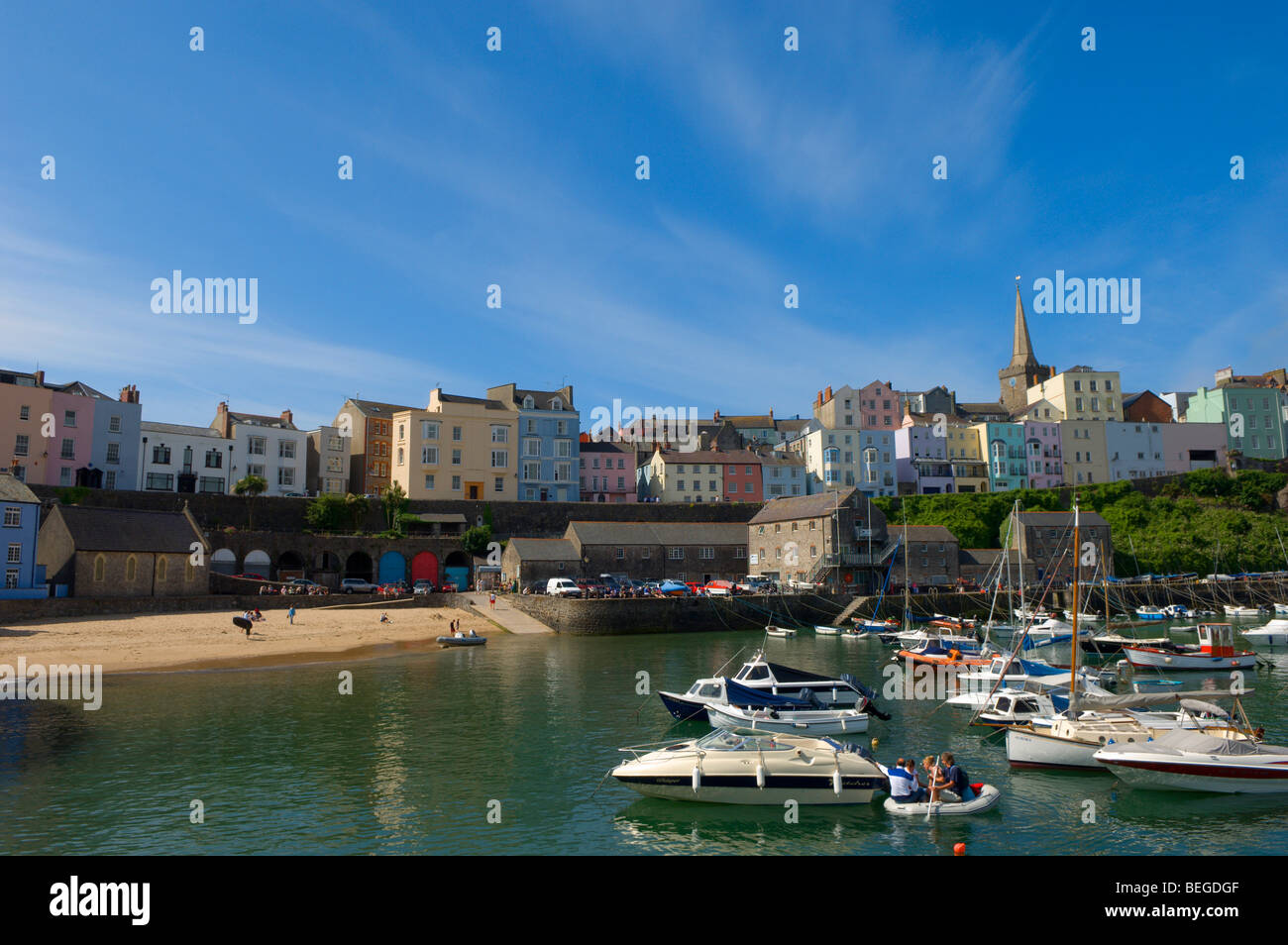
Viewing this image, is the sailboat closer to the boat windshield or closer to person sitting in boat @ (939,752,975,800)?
person sitting in boat @ (939,752,975,800)

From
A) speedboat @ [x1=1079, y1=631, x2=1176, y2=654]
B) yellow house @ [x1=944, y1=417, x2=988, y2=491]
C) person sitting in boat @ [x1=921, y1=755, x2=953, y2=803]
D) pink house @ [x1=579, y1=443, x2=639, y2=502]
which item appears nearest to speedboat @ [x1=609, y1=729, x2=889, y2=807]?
person sitting in boat @ [x1=921, y1=755, x2=953, y2=803]

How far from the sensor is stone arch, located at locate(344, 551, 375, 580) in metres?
74.0

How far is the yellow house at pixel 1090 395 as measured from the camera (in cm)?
10994

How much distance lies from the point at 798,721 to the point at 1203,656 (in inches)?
1099

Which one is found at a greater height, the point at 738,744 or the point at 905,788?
the point at 738,744

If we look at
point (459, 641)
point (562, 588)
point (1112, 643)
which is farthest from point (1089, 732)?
point (562, 588)

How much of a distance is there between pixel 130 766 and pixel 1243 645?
60.1m

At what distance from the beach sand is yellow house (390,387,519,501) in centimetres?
2687

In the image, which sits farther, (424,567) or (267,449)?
(267,449)

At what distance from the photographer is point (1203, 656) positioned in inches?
1625

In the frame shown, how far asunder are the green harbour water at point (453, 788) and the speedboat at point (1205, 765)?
418mm

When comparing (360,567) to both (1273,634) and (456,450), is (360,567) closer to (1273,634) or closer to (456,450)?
(456,450)
